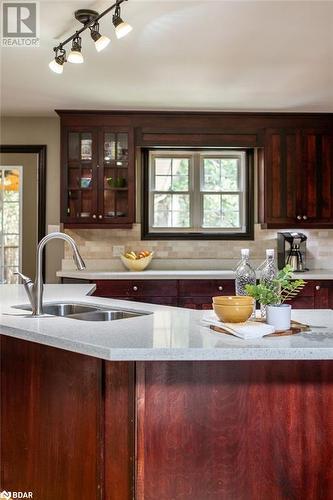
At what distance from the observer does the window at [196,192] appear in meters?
4.90

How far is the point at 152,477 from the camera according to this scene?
1581 mm

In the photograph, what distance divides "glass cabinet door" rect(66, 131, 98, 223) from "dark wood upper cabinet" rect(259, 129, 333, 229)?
1705mm

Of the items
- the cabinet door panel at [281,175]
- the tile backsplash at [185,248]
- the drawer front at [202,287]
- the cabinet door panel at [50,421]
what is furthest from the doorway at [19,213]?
the cabinet door panel at [50,421]

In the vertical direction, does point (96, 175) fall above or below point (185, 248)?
above

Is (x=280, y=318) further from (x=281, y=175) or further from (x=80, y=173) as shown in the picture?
(x=80, y=173)

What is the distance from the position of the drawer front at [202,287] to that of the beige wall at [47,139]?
1.46 metres

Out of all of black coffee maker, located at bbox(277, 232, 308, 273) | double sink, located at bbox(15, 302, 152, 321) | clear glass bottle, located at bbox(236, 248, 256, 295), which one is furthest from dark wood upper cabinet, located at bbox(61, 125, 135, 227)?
clear glass bottle, located at bbox(236, 248, 256, 295)

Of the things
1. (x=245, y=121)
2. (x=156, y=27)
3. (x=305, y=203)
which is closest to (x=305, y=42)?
→ (x=156, y=27)

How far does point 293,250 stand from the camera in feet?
15.0

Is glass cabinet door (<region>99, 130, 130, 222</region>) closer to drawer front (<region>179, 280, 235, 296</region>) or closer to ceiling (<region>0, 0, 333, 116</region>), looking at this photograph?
ceiling (<region>0, 0, 333, 116</region>)

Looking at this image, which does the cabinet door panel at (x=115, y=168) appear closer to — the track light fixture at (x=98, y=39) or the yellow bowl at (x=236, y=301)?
the track light fixture at (x=98, y=39)

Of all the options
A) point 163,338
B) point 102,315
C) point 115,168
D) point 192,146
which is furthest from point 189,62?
point 163,338

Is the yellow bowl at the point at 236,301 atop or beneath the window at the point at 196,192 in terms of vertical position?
beneath

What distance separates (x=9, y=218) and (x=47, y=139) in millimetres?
917
